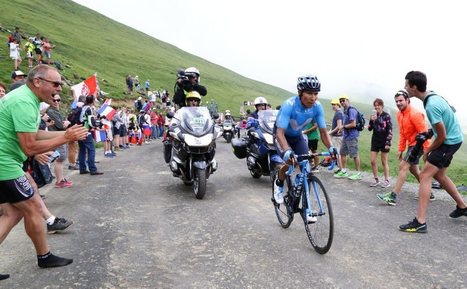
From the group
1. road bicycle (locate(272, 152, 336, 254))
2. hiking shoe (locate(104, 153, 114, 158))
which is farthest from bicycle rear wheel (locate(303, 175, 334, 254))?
hiking shoe (locate(104, 153, 114, 158))

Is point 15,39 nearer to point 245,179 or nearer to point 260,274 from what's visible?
point 245,179

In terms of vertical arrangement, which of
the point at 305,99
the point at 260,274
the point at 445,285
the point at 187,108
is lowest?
the point at 260,274

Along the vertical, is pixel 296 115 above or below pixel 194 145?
above

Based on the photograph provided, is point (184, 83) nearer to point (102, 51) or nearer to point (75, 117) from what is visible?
point (75, 117)

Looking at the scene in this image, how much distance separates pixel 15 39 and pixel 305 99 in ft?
106

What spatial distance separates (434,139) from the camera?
20.4 ft

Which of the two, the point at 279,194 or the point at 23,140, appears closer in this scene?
the point at 23,140

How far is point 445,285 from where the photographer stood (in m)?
4.27

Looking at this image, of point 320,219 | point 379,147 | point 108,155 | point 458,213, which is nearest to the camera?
point 320,219

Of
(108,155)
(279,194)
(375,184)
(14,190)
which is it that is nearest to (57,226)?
(14,190)

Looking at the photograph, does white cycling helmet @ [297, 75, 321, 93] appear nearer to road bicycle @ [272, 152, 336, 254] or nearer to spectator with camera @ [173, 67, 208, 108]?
road bicycle @ [272, 152, 336, 254]

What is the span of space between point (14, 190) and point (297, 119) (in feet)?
13.5

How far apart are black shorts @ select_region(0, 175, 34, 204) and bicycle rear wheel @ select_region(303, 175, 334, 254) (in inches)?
144

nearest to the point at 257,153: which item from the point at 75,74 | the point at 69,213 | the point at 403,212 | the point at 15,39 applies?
the point at 403,212
